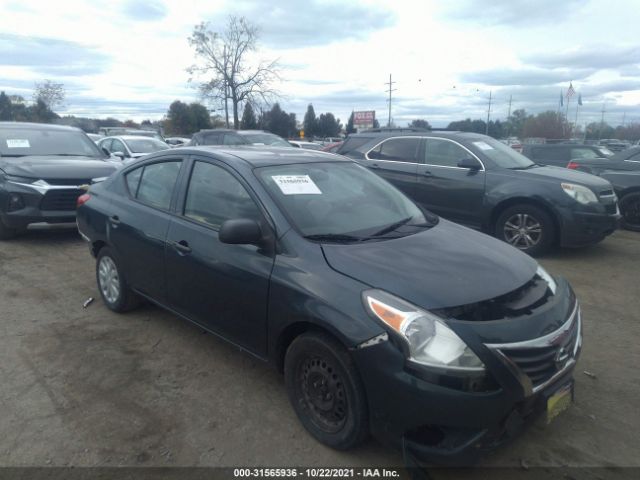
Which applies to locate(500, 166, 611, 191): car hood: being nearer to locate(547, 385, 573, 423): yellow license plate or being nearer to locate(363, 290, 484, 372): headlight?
locate(547, 385, 573, 423): yellow license plate

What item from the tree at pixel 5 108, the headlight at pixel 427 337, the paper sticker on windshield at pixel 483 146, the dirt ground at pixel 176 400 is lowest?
the dirt ground at pixel 176 400

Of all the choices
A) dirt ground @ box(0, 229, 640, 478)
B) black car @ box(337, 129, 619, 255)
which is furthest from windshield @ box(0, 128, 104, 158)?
black car @ box(337, 129, 619, 255)

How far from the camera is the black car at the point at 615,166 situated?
891 centimetres

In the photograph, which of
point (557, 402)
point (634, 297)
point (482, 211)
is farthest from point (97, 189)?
point (634, 297)

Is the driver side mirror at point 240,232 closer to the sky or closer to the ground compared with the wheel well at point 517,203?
closer to the sky

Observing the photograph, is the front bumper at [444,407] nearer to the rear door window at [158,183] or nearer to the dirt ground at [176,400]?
the dirt ground at [176,400]

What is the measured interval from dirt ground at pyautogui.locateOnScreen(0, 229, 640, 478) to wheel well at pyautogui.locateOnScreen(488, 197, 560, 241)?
1.67 metres

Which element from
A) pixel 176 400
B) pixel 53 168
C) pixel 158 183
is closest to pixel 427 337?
pixel 176 400

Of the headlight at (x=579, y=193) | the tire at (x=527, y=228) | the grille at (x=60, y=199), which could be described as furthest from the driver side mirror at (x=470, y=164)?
the grille at (x=60, y=199)

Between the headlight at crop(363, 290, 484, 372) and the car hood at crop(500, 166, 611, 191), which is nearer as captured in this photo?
the headlight at crop(363, 290, 484, 372)

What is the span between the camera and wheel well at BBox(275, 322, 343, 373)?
2832 mm

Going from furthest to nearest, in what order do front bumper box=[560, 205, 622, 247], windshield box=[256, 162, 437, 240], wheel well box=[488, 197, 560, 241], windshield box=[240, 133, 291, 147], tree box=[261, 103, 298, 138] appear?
tree box=[261, 103, 298, 138]
windshield box=[240, 133, 291, 147]
wheel well box=[488, 197, 560, 241]
front bumper box=[560, 205, 622, 247]
windshield box=[256, 162, 437, 240]

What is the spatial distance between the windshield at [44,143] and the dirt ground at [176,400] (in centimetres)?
392

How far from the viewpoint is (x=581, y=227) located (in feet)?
21.7
